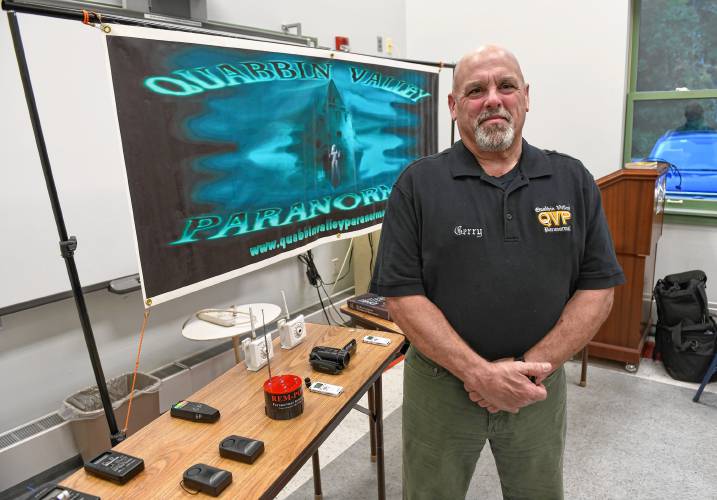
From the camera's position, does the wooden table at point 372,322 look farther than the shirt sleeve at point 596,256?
Yes

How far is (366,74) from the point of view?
2.58 m

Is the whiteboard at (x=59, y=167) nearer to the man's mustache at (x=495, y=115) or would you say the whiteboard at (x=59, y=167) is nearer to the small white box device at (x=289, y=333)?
the small white box device at (x=289, y=333)

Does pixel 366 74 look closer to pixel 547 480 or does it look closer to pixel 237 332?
pixel 237 332

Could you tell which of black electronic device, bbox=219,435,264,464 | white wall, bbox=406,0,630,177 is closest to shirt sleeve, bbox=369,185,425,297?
black electronic device, bbox=219,435,264,464

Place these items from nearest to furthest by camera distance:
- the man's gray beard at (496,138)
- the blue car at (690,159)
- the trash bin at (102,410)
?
the man's gray beard at (496,138) → the trash bin at (102,410) → the blue car at (690,159)

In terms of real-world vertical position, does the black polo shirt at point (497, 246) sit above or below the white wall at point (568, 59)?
below

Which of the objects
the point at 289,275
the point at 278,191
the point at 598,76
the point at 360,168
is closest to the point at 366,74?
the point at 360,168

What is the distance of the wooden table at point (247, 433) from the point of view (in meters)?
1.14

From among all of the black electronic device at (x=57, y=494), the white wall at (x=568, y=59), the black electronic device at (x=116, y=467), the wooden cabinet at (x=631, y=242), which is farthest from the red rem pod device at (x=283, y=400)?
the white wall at (x=568, y=59)

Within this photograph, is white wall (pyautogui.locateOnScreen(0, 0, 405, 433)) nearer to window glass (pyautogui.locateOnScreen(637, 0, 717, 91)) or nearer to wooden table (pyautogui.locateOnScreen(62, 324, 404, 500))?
wooden table (pyautogui.locateOnScreen(62, 324, 404, 500))

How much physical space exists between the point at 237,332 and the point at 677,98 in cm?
323

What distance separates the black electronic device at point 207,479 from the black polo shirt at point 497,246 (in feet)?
1.89

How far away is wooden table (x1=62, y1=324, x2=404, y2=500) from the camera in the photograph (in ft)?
3.73

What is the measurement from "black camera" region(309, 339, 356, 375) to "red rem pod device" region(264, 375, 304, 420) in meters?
0.23
